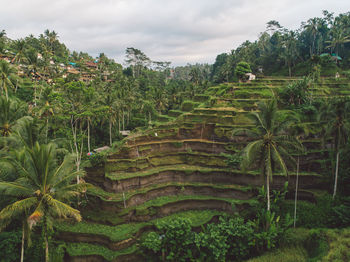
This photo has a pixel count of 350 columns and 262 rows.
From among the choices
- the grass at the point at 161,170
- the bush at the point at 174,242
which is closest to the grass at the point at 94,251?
the bush at the point at 174,242

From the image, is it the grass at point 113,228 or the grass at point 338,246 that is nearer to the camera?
the grass at point 338,246

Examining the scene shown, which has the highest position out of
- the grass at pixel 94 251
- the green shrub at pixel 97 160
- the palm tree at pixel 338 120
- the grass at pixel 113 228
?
the palm tree at pixel 338 120

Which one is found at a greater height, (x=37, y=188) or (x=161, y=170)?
(x=37, y=188)

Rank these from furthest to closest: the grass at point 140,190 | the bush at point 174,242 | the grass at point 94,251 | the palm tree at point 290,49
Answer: the palm tree at point 290,49 < the grass at point 140,190 < the grass at point 94,251 < the bush at point 174,242

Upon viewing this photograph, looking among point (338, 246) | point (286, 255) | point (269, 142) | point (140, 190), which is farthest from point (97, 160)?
point (338, 246)

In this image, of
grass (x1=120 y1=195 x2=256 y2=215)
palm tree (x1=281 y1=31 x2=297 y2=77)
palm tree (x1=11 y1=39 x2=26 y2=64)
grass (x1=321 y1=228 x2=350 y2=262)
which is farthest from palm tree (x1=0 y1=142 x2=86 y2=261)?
palm tree (x1=281 y1=31 x2=297 y2=77)

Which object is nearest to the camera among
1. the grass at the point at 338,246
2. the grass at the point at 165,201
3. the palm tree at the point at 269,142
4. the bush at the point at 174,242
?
the grass at the point at 338,246

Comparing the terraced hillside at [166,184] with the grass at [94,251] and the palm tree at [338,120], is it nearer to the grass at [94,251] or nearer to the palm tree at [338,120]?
the grass at [94,251]

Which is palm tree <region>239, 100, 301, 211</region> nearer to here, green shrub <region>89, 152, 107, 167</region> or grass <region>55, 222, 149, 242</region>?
grass <region>55, 222, 149, 242</region>

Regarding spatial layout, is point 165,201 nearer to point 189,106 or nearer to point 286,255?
point 286,255
